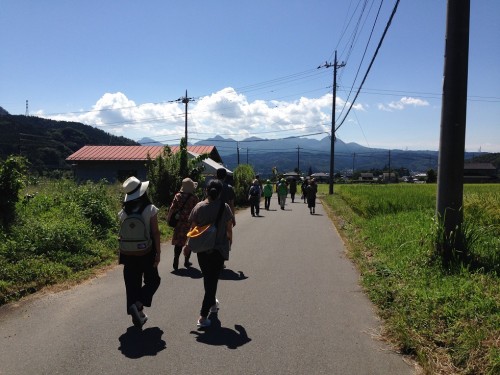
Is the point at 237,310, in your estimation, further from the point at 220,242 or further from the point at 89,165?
the point at 89,165

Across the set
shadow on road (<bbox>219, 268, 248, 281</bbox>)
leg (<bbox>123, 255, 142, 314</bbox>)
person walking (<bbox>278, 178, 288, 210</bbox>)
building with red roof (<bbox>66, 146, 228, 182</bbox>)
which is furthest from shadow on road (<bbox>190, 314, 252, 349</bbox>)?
building with red roof (<bbox>66, 146, 228, 182</bbox>)

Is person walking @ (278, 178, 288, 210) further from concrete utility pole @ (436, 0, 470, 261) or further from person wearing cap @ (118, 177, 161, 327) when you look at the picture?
person wearing cap @ (118, 177, 161, 327)

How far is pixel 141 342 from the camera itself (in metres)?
4.53

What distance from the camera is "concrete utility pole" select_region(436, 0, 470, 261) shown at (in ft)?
22.1

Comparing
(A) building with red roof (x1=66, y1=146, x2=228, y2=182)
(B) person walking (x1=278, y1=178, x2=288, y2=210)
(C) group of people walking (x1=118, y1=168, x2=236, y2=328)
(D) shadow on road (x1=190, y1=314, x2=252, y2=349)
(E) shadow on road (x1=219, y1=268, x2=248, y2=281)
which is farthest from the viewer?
(A) building with red roof (x1=66, y1=146, x2=228, y2=182)

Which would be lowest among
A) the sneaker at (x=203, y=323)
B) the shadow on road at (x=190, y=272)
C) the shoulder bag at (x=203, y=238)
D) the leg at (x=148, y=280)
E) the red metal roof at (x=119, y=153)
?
the shadow on road at (x=190, y=272)

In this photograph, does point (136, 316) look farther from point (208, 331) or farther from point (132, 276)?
point (208, 331)

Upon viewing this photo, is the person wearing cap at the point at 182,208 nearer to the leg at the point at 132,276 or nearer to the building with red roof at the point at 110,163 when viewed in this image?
the leg at the point at 132,276

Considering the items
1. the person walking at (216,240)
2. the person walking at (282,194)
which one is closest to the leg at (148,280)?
the person walking at (216,240)

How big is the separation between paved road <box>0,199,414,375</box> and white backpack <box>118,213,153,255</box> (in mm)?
918

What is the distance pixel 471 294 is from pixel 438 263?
5.19 ft

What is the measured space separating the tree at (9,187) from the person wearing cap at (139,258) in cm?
457

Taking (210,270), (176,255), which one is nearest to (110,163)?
(176,255)

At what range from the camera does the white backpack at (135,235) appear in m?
4.90
